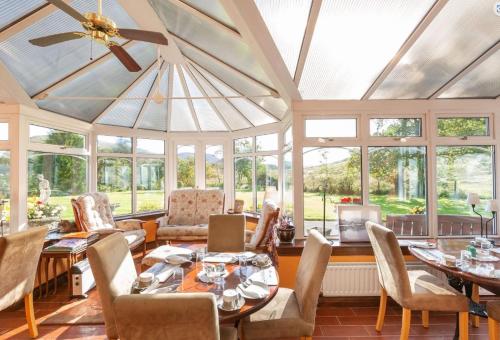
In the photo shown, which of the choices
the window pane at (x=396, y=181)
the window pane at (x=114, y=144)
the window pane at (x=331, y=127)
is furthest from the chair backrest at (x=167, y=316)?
the window pane at (x=114, y=144)

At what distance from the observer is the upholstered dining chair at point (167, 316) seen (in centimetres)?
100

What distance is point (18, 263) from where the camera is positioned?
2357mm

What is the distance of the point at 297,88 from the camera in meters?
3.16

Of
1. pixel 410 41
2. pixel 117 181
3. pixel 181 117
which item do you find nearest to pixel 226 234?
pixel 410 41

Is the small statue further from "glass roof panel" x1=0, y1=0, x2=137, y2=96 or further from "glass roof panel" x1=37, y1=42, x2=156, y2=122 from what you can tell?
"glass roof panel" x1=0, y1=0, x2=137, y2=96

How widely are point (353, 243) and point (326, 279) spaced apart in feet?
1.95

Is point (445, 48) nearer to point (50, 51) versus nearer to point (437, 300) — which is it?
point (437, 300)

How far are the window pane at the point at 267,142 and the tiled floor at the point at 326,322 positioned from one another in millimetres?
2874

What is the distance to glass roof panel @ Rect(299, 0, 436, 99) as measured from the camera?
80.0 inches

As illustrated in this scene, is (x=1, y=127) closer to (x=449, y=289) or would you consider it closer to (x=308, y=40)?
(x=308, y=40)

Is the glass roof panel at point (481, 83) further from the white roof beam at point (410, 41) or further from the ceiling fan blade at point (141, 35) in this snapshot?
the ceiling fan blade at point (141, 35)

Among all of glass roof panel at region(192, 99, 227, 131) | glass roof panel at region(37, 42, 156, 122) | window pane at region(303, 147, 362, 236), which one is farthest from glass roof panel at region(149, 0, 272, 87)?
glass roof panel at region(192, 99, 227, 131)

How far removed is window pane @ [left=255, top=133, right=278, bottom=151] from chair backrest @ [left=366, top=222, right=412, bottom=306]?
112 inches

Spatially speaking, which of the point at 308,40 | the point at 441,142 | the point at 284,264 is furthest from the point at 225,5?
the point at 441,142
